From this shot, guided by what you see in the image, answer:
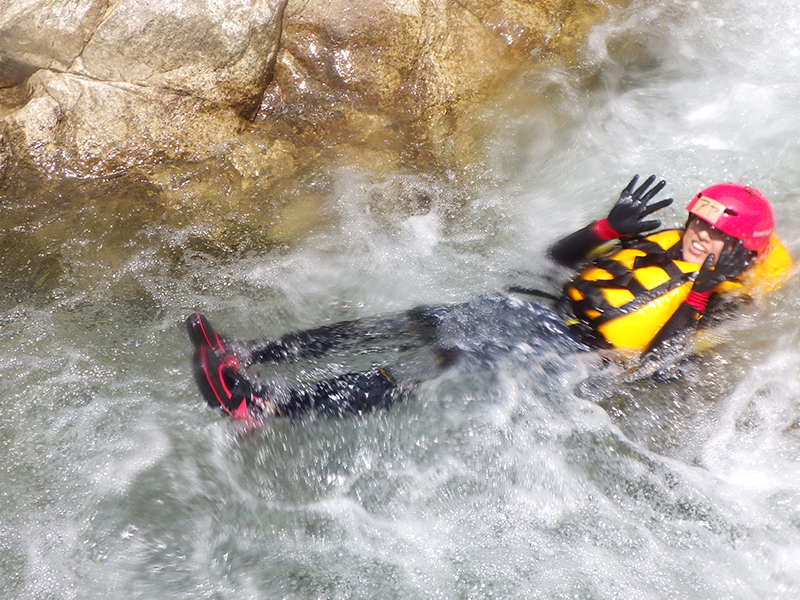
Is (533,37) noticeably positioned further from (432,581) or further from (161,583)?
(161,583)

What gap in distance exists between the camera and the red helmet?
11.1 ft

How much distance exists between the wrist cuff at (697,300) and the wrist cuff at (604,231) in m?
0.58

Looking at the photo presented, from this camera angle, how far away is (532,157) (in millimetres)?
4992

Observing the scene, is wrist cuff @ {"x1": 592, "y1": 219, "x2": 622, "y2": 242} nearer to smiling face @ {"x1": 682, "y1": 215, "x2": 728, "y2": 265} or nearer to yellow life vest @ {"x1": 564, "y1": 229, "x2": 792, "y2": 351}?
yellow life vest @ {"x1": 564, "y1": 229, "x2": 792, "y2": 351}

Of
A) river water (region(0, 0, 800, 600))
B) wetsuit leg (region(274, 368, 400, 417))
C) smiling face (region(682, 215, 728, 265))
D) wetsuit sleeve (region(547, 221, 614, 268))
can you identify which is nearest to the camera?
river water (region(0, 0, 800, 600))

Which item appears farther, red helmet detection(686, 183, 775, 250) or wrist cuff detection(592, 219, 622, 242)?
wrist cuff detection(592, 219, 622, 242)

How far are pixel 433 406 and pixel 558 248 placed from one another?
1.51 metres

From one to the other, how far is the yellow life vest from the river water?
0.37m

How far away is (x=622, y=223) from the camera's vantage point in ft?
11.8

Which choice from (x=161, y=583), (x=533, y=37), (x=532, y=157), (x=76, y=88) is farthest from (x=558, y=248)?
(x=76, y=88)

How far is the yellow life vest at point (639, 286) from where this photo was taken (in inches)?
134

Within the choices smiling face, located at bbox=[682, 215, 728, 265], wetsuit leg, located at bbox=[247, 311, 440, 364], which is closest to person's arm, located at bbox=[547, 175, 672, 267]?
smiling face, located at bbox=[682, 215, 728, 265]

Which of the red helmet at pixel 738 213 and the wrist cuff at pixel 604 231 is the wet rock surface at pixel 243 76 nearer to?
the wrist cuff at pixel 604 231

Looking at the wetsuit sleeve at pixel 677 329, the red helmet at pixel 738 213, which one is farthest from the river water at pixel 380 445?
the red helmet at pixel 738 213
